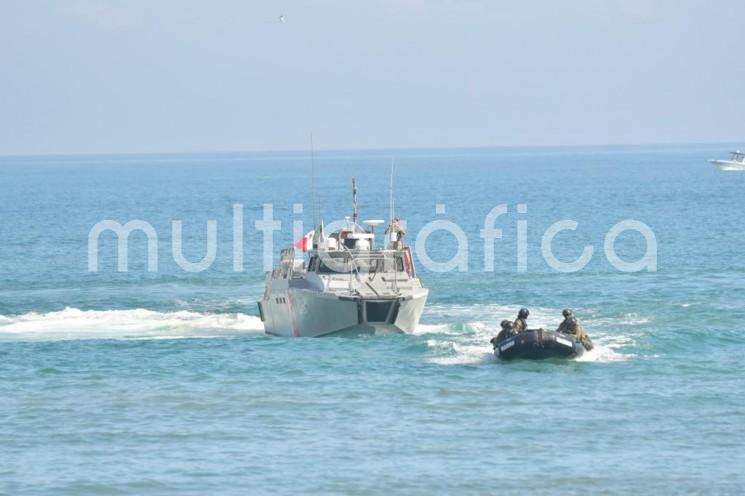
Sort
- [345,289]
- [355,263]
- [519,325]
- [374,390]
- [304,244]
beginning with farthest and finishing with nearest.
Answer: [304,244] → [355,263] → [345,289] → [519,325] → [374,390]

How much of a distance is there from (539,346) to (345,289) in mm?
7924

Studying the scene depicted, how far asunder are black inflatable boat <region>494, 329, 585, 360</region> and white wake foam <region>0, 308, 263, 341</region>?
39.9 feet

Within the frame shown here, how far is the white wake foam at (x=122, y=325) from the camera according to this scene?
49438 mm

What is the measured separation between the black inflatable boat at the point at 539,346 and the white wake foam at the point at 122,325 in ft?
39.9

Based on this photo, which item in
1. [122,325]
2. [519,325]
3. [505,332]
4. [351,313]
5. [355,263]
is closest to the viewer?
[505,332]

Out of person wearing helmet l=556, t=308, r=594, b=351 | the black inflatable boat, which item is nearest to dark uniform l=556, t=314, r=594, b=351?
person wearing helmet l=556, t=308, r=594, b=351

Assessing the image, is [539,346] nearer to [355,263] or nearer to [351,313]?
[351,313]

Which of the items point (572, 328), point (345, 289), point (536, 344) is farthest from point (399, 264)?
point (536, 344)

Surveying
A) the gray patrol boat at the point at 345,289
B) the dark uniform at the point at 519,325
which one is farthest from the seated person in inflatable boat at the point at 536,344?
the gray patrol boat at the point at 345,289

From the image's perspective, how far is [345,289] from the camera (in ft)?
152

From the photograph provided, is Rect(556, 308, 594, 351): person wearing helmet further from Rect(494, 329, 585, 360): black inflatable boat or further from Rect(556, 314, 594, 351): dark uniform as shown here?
Rect(494, 329, 585, 360): black inflatable boat

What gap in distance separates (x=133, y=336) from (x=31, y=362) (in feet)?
20.4

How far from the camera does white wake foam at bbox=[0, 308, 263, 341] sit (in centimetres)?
4944

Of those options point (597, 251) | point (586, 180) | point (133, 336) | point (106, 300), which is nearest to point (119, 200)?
point (586, 180)
